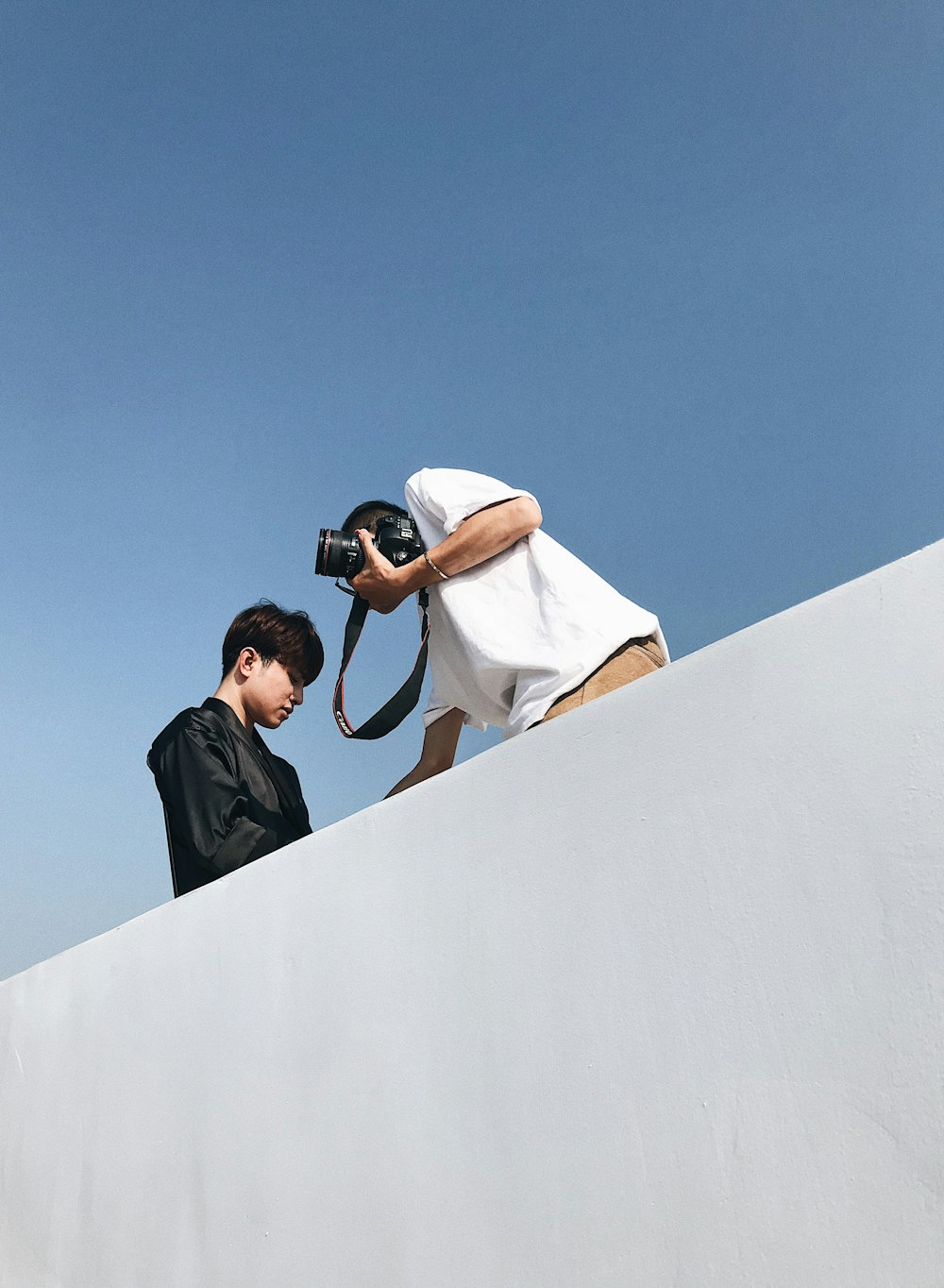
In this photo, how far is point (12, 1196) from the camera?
2.04 m

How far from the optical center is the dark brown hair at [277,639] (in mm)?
2535

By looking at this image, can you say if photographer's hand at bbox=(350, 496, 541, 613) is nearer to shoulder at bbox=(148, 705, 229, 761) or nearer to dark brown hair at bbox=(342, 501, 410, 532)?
dark brown hair at bbox=(342, 501, 410, 532)

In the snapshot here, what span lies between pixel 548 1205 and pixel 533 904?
0.28 meters

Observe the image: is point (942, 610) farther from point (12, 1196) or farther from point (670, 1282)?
point (12, 1196)

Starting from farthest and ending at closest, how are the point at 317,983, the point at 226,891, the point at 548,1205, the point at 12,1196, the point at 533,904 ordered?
1. the point at 12,1196
2. the point at 226,891
3. the point at 317,983
4. the point at 533,904
5. the point at 548,1205

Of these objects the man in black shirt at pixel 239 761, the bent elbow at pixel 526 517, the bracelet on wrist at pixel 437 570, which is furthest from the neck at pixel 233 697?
the bent elbow at pixel 526 517

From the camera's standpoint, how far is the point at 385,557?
1.75 m

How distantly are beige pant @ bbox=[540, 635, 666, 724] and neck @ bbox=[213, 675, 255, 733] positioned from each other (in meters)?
1.24

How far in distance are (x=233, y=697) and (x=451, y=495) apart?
1.09 m

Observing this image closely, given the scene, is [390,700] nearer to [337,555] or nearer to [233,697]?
[337,555]

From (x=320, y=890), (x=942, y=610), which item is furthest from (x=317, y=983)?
(x=942, y=610)

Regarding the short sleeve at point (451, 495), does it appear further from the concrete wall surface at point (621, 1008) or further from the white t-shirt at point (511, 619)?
the concrete wall surface at point (621, 1008)

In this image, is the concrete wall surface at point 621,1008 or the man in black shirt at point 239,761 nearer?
the concrete wall surface at point 621,1008

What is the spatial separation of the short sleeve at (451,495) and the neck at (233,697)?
3.20 feet
